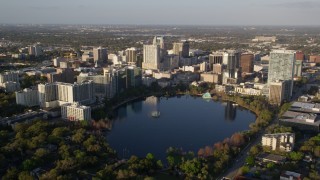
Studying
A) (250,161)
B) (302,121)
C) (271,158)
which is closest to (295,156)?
(271,158)

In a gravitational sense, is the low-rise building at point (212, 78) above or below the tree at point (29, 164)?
above

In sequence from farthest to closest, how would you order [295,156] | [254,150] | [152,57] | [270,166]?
[152,57], [254,150], [295,156], [270,166]

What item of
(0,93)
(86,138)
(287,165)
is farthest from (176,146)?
(0,93)

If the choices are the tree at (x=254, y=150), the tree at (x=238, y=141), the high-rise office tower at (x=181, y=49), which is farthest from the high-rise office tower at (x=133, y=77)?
the high-rise office tower at (x=181, y=49)

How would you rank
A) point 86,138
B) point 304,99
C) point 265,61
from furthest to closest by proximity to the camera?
point 265,61 → point 304,99 → point 86,138

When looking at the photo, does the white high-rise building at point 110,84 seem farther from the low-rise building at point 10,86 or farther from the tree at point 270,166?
the tree at point 270,166

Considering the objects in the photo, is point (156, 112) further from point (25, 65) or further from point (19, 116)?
point (25, 65)

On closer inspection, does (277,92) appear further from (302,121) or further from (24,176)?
(24,176)
